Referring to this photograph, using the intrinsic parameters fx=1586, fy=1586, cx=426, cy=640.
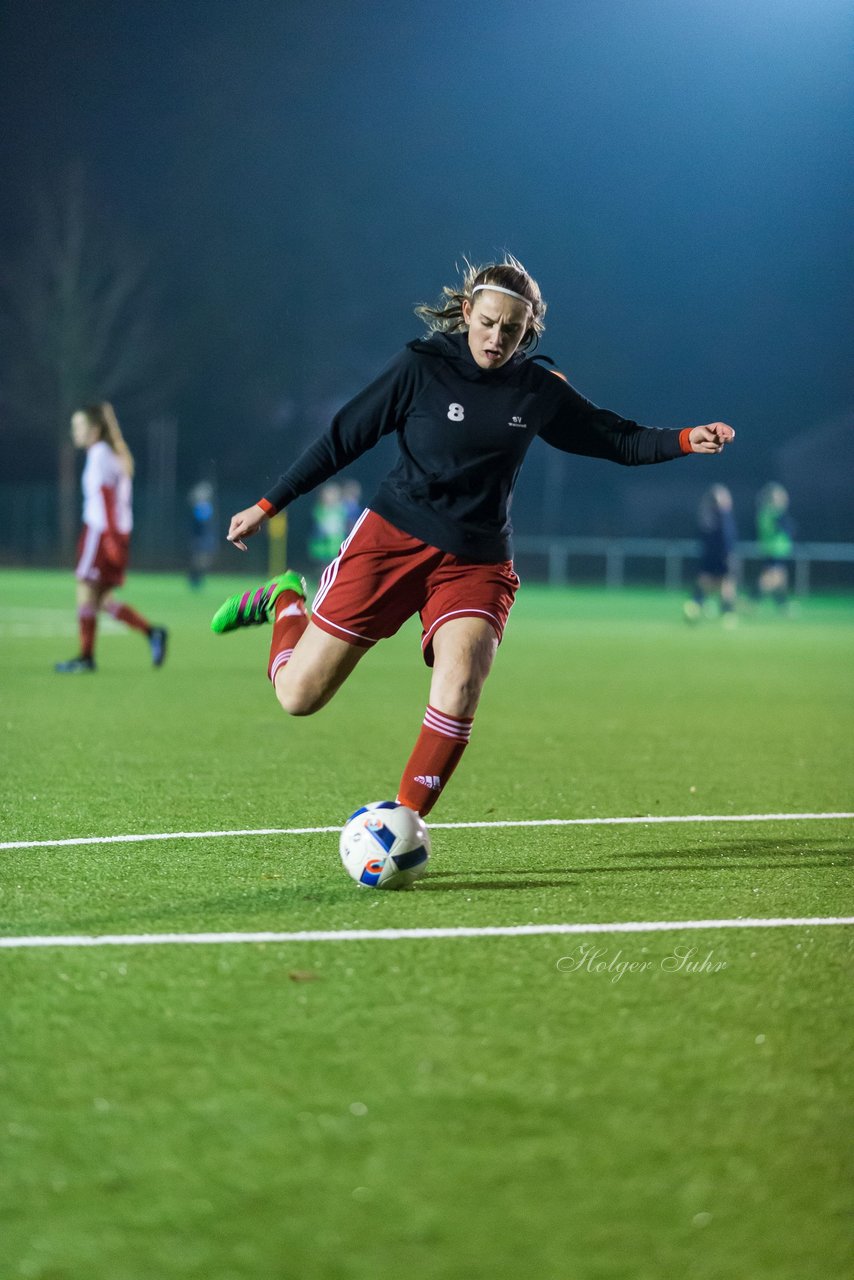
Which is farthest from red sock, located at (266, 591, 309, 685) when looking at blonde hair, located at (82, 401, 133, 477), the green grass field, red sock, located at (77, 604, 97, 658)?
red sock, located at (77, 604, 97, 658)

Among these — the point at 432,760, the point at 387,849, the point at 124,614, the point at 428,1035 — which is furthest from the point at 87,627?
the point at 428,1035

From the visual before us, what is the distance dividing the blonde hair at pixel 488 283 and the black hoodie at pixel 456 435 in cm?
10

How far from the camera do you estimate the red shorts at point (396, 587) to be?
580 centimetres

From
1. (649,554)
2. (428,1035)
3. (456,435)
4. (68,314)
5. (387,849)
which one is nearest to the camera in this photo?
(428,1035)

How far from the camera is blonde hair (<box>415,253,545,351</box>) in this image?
Answer: 5.72m

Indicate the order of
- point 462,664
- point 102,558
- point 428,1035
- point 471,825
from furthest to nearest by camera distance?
point 102,558 < point 471,825 < point 462,664 < point 428,1035

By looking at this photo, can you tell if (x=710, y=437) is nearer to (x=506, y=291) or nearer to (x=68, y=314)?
(x=506, y=291)

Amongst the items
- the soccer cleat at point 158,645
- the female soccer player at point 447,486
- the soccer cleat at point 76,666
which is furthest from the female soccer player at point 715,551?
the female soccer player at point 447,486

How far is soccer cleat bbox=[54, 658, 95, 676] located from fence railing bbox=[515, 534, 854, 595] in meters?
27.7

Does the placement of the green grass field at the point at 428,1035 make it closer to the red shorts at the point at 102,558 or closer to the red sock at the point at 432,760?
the red sock at the point at 432,760

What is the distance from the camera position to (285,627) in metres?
6.50

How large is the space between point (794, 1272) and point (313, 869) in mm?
3250

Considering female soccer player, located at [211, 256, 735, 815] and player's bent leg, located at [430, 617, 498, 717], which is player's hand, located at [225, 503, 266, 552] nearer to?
female soccer player, located at [211, 256, 735, 815]

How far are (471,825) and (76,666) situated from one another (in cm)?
817
